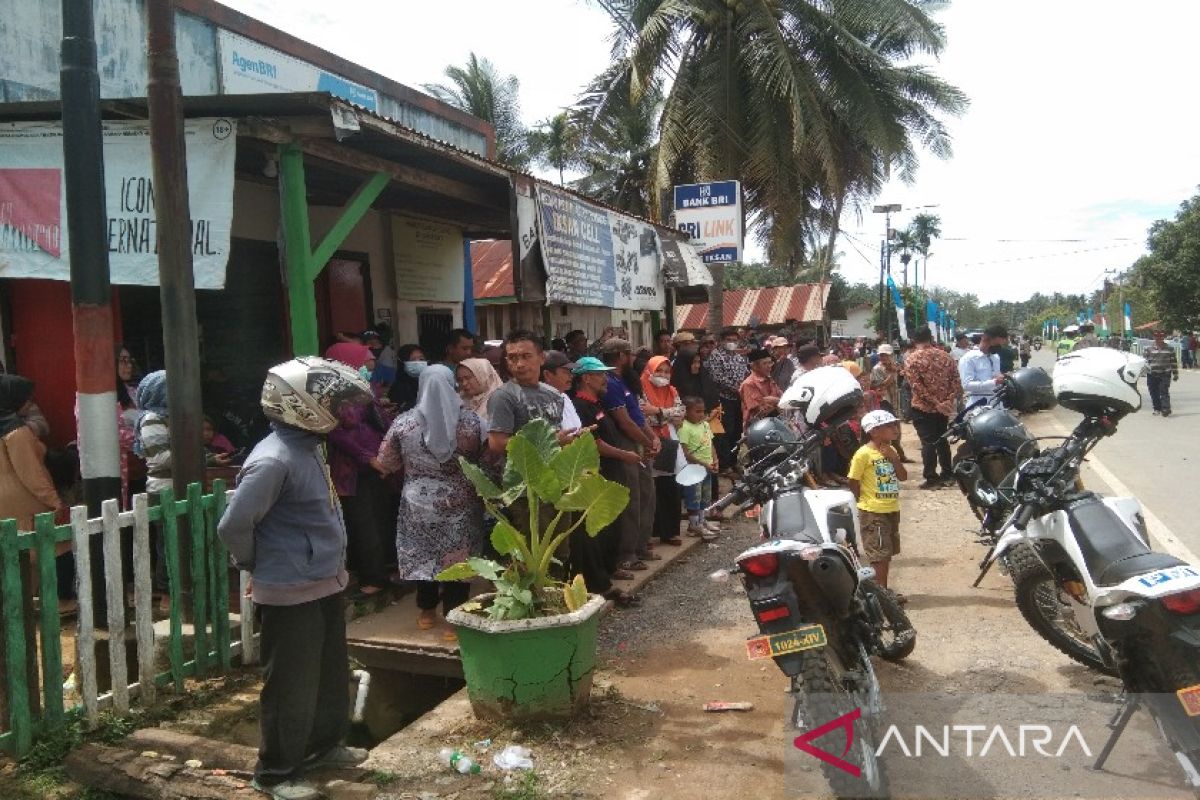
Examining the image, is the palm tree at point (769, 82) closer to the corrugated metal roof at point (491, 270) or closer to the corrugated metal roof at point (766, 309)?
the corrugated metal roof at point (491, 270)

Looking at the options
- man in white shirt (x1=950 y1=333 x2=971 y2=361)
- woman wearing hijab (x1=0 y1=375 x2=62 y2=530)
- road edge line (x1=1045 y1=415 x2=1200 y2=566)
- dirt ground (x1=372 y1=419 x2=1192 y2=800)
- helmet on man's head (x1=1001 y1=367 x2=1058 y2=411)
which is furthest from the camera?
man in white shirt (x1=950 y1=333 x2=971 y2=361)

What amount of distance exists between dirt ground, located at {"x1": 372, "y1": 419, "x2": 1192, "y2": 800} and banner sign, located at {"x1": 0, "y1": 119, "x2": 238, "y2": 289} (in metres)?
3.06

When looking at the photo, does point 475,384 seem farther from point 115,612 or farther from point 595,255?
point 595,255

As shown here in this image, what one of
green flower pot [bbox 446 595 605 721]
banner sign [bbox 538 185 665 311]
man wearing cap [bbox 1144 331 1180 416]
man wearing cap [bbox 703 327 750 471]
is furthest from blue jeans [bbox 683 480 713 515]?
man wearing cap [bbox 1144 331 1180 416]

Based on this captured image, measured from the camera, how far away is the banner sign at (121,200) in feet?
16.9

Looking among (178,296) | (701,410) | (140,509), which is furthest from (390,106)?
(140,509)

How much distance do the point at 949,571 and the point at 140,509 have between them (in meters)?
5.30

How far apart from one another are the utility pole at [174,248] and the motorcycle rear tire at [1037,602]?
413cm

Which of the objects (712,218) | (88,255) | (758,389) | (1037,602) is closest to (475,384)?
(88,255)

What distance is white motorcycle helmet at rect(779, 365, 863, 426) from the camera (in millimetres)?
4234

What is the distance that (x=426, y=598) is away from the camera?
529cm

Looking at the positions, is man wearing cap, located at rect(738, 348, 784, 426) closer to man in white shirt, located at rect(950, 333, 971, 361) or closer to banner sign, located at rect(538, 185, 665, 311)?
banner sign, located at rect(538, 185, 665, 311)

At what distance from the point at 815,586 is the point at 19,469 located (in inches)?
182

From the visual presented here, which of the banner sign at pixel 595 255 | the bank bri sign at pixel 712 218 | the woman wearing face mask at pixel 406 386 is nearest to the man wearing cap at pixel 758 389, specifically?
the banner sign at pixel 595 255
